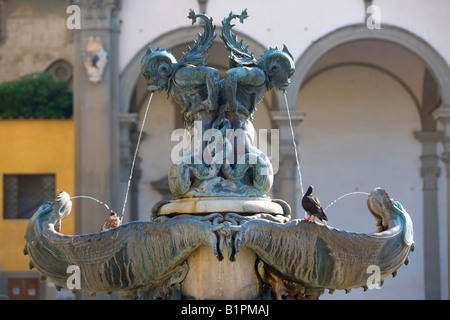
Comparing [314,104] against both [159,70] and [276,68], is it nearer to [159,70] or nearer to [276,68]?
[276,68]

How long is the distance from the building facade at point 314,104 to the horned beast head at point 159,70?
9.19m

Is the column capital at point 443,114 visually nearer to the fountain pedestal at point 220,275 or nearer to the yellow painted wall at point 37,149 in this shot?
the yellow painted wall at point 37,149

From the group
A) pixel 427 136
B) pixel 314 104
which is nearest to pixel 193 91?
pixel 314 104

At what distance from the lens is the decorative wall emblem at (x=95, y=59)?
15.1 meters

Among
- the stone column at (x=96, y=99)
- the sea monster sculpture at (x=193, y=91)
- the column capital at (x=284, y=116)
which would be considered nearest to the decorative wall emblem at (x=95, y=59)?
the stone column at (x=96, y=99)

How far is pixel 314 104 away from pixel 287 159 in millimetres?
3024

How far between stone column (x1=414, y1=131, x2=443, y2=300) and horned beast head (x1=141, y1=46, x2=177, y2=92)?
12705 millimetres

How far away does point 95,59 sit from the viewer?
1514 cm

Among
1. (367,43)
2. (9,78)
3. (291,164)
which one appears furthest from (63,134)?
(367,43)

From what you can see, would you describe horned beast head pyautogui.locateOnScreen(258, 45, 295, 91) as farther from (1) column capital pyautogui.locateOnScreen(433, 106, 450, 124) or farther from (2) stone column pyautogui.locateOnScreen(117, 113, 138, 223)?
(1) column capital pyautogui.locateOnScreen(433, 106, 450, 124)

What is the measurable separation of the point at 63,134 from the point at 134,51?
3.00m

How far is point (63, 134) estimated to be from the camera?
57.1ft

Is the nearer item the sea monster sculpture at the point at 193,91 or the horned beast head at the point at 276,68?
the sea monster sculpture at the point at 193,91
